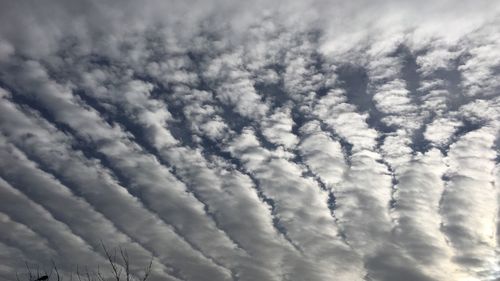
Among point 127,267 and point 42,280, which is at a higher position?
point 127,267

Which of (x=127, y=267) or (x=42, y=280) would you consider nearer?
(x=42, y=280)

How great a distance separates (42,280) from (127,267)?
20.0ft

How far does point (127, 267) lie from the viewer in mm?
25188

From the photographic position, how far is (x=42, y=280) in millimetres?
22312
